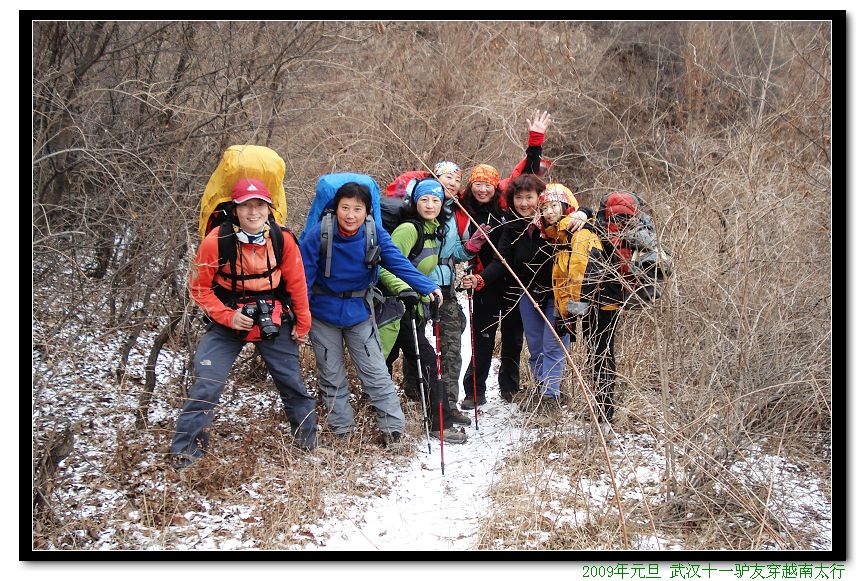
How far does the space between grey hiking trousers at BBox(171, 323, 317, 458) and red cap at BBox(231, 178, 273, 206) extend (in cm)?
79

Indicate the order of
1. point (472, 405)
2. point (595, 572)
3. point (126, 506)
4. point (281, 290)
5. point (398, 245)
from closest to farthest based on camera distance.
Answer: point (595, 572) < point (126, 506) < point (281, 290) < point (398, 245) < point (472, 405)

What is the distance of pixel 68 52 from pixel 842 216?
4786mm

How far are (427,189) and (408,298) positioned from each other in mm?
802

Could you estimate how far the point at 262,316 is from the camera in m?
4.27

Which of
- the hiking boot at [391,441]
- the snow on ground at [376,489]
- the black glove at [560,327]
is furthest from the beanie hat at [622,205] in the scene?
the hiking boot at [391,441]

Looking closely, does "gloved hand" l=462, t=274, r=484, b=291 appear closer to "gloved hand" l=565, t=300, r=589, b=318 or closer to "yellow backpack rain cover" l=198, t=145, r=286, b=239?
"gloved hand" l=565, t=300, r=589, b=318

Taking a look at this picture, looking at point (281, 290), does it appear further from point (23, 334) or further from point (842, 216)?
point (842, 216)

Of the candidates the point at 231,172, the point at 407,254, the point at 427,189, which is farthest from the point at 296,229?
the point at 231,172

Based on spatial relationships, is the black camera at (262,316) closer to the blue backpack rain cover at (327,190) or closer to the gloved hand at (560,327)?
the blue backpack rain cover at (327,190)

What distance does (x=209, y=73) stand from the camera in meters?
5.27

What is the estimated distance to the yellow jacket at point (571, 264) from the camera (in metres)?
4.70

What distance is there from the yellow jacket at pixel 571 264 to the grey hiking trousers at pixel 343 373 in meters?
1.32

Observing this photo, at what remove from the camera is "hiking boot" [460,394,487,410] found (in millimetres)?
5832

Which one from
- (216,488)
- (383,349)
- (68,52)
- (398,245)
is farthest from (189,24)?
(216,488)
